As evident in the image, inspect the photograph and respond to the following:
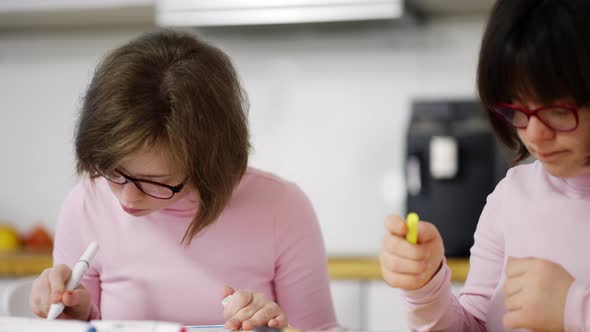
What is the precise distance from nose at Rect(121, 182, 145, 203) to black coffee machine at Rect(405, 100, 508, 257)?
49.8 inches

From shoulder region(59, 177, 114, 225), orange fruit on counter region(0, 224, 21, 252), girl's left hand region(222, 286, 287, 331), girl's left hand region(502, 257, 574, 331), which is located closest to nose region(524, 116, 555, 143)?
girl's left hand region(502, 257, 574, 331)

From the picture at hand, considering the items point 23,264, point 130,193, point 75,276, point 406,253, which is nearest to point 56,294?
point 75,276

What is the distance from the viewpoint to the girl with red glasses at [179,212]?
1.13 meters

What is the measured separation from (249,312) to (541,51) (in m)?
0.50

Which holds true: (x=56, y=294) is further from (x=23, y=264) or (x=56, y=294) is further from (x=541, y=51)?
(x=23, y=264)

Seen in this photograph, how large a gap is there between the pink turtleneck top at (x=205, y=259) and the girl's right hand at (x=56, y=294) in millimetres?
89

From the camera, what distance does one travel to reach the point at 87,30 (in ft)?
9.11

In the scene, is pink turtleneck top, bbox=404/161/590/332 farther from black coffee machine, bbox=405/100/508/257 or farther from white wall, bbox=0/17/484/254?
white wall, bbox=0/17/484/254

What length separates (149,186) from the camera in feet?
3.79

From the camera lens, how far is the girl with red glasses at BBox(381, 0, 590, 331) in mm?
831

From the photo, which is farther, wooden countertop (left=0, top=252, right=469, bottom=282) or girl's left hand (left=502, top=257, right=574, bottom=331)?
wooden countertop (left=0, top=252, right=469, bottom=282)

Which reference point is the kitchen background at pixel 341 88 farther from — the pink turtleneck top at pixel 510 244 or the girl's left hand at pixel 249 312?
the girl's left hand at pixel 249 312

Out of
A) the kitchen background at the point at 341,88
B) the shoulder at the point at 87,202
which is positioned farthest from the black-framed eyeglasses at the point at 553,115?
the kitchen background at the point at 341,88

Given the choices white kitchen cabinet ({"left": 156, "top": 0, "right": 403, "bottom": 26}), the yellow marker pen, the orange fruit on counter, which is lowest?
the orange fruit on counter
